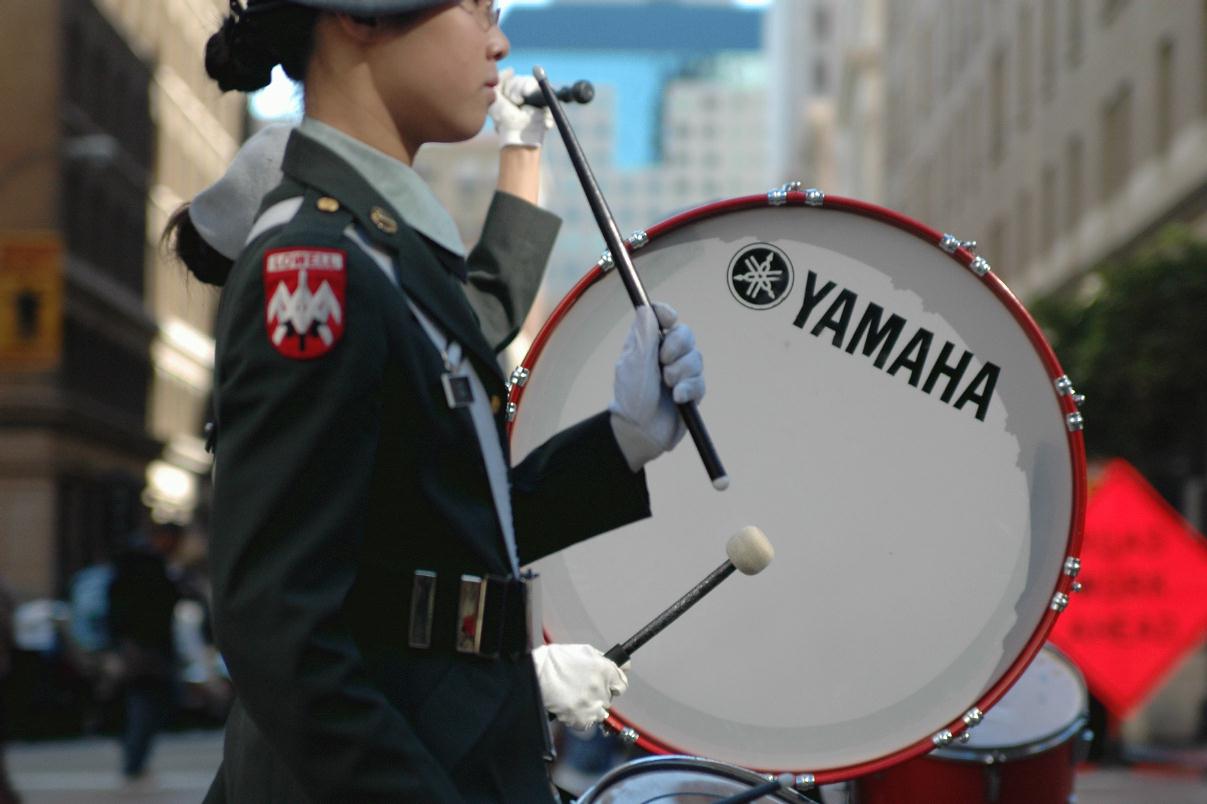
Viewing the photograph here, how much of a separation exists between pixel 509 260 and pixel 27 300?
16.3 meters

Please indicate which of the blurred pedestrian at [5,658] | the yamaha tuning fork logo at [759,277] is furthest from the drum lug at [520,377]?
the blurred pedestrian at [5,658]

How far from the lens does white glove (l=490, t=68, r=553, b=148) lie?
10.8 ft

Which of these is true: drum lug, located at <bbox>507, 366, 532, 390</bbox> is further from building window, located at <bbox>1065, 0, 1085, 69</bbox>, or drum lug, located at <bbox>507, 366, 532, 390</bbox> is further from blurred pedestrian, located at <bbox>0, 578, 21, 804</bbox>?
building window, located at <bbox>1065, 0, 1085, 69</bbox>

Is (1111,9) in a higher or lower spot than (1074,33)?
lower

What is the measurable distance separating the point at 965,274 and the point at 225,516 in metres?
1.65

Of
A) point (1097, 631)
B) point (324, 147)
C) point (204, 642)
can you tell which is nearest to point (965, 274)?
point (324, 147)

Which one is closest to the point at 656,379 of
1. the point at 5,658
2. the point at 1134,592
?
the point at 5,658

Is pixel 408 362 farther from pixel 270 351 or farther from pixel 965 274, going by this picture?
pixel 965 274

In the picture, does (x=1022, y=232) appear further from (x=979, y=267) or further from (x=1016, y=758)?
(x=979, y=267)

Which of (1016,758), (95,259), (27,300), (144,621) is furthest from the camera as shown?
(95,259)

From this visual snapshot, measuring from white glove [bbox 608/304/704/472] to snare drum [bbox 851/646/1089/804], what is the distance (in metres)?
1.47

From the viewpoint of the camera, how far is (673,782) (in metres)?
3.35

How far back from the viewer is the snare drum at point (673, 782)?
331 cm

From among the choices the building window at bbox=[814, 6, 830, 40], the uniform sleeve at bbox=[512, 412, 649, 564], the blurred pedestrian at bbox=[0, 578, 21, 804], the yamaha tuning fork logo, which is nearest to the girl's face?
the uniform sleeve at bbox=[512, 412, 649, 564]
